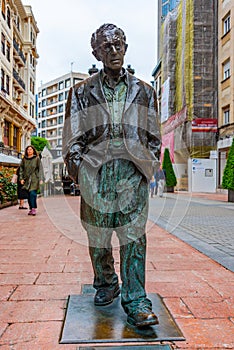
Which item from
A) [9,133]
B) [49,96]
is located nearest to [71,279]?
[9,133]

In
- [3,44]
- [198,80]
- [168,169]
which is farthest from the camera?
[3,44]

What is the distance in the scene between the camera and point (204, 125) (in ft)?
87.8

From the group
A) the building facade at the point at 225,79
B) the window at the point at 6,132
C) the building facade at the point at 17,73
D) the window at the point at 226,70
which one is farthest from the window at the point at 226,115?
the window at the point at 6,132

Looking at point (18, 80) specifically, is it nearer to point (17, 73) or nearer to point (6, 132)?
point (17, 73)

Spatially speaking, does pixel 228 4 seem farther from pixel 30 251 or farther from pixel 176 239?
pixel 30 251

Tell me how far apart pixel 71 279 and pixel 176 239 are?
2.92 metres

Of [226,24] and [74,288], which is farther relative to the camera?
[226,24]

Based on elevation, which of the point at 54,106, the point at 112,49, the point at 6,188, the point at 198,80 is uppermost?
the point at 54,106

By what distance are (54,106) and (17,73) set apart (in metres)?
50.1

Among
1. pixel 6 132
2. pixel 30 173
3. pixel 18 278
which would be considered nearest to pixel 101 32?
pixel 18 278

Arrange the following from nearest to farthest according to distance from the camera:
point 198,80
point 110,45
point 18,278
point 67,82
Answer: point 110,45 < point 18,278 < point 198,80 < point 67,82

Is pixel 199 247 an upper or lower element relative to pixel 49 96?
lower

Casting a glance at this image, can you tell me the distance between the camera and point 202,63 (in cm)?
2742

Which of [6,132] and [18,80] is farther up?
[18,80]
